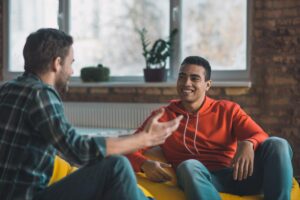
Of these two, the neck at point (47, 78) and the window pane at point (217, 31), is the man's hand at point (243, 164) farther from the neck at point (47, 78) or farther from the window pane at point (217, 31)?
the window pane at point (217, 31)

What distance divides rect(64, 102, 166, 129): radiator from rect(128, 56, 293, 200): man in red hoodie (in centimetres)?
170

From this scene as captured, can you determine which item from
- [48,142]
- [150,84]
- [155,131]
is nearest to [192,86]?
[155,131]

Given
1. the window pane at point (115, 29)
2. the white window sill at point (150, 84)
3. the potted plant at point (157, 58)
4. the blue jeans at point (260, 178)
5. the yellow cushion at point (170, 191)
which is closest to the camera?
the blue jeans at point (260, 178)

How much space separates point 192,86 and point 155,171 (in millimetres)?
522

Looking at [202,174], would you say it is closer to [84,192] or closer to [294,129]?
[84,192]

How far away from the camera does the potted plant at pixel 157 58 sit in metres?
4.27

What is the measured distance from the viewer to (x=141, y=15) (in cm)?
459

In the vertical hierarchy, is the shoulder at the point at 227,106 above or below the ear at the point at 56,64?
below

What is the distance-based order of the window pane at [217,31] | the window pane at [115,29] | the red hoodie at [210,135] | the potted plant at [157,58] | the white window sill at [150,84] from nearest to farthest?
the red hoodie at [210,135], the white window sill at [150,84], the window pane at [217,31], the potted plant at [157,58], the window pane at [115,29]

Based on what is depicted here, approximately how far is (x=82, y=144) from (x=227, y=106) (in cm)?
124

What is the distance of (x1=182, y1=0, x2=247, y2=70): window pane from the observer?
4141mm

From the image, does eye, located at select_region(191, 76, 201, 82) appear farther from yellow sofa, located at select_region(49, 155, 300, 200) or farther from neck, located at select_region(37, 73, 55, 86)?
neck, located at select_region(37, 73, 55, 86)

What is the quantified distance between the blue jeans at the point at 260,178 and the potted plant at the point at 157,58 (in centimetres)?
205

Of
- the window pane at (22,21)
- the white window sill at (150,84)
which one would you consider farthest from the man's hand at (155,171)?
the window pane at (22,21)
